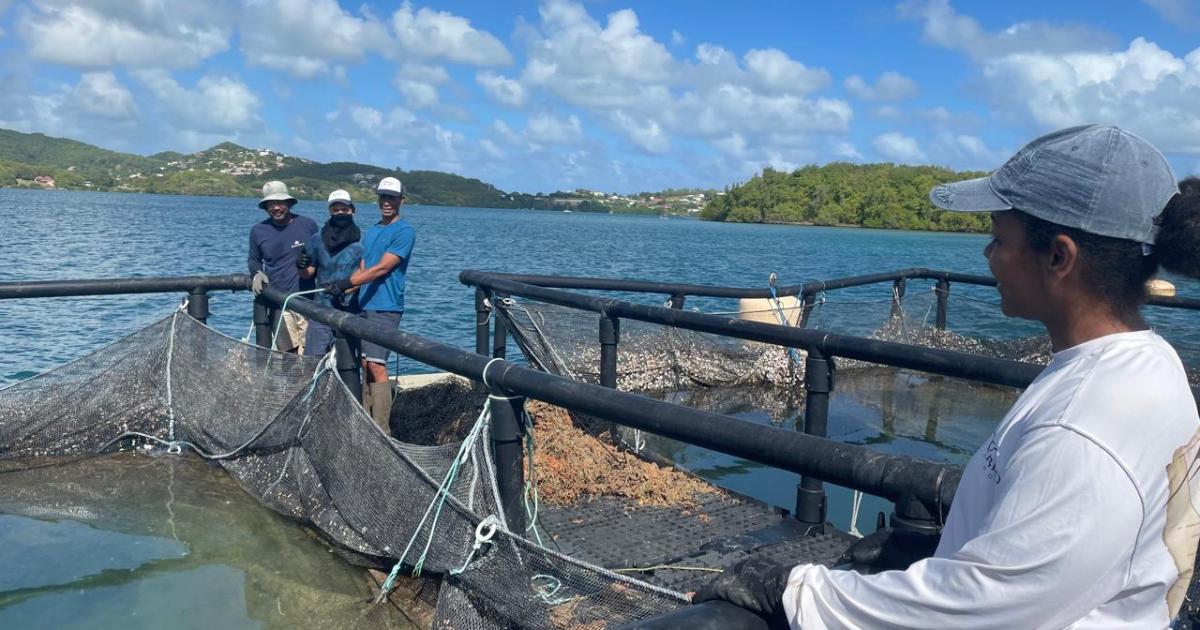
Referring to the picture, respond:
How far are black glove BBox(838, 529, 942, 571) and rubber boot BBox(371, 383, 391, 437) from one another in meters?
4.98

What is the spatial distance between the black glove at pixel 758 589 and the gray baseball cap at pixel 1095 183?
2.58 feet

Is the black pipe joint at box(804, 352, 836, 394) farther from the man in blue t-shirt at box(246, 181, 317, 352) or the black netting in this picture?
the man in blue t-shirt at box(246, 181, 317, 352)


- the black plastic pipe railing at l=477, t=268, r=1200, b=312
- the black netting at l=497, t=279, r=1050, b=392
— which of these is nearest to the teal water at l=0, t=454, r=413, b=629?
the black netting at l=497, t=279, r=1050, b=392

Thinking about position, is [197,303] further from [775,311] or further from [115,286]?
[775,311]

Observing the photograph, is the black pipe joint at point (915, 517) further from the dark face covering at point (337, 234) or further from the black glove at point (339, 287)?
the dark face covering at point (337, 234)

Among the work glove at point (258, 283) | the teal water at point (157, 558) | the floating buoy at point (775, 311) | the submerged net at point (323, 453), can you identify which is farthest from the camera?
the floating buoy at point (775, 311)

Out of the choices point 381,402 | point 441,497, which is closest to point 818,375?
point 441,497

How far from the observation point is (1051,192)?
164cm

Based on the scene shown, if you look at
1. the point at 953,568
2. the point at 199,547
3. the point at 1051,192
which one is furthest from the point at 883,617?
the point at 199,547

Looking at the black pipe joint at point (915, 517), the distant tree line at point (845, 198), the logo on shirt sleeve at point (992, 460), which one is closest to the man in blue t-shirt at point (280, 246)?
the black pipe joint at point (915, 517)

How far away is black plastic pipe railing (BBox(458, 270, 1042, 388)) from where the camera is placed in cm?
340

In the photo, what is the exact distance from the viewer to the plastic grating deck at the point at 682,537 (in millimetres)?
4000

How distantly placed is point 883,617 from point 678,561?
2.57 metres

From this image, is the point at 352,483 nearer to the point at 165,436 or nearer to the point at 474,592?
the point at 474,592
